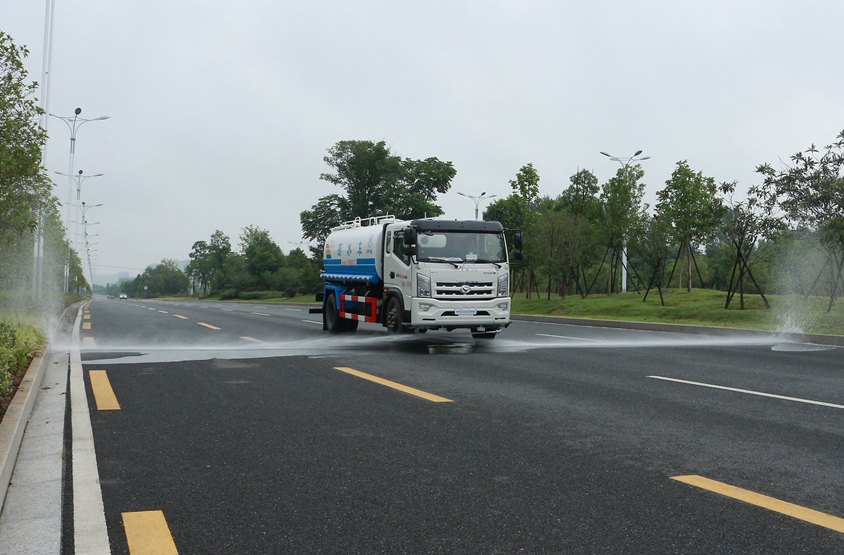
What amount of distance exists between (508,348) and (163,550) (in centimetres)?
1102

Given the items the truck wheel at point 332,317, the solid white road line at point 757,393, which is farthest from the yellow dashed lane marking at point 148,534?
the truck wheel at point 332,317

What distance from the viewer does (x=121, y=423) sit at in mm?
6414

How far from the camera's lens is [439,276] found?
14.1 metres

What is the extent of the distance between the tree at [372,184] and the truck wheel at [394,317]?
2031 inches

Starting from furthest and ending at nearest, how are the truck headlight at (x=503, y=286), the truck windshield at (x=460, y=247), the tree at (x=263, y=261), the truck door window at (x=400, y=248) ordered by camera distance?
the tree at (x=263, y=261)
the truck headlight at (x=503, y=286)
the truck door window at (x=400, y=248)
the truck windshield at (x=460, y=247)

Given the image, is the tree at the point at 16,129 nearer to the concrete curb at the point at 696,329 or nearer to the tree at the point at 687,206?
the concrete curb at the point at 696,329

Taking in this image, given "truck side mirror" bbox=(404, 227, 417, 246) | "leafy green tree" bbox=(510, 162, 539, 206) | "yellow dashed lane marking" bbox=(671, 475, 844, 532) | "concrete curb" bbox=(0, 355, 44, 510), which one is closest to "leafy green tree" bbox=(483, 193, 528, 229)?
"leafy green tree" bbox=(510, 162, 539, 206)

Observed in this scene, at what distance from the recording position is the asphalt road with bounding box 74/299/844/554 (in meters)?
3.62

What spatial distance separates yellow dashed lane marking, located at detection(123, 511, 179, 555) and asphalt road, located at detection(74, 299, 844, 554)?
0.15ft

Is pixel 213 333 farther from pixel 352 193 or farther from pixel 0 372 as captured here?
pixel 352 193

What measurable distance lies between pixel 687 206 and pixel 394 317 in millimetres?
27250

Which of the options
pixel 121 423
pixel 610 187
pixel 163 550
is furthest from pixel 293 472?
pixel 610 187

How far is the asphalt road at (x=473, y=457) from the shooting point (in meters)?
3.62

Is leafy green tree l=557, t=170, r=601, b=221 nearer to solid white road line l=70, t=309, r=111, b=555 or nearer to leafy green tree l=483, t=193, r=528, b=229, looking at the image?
leafy green tree l=483, t=193, r=528, b=229
